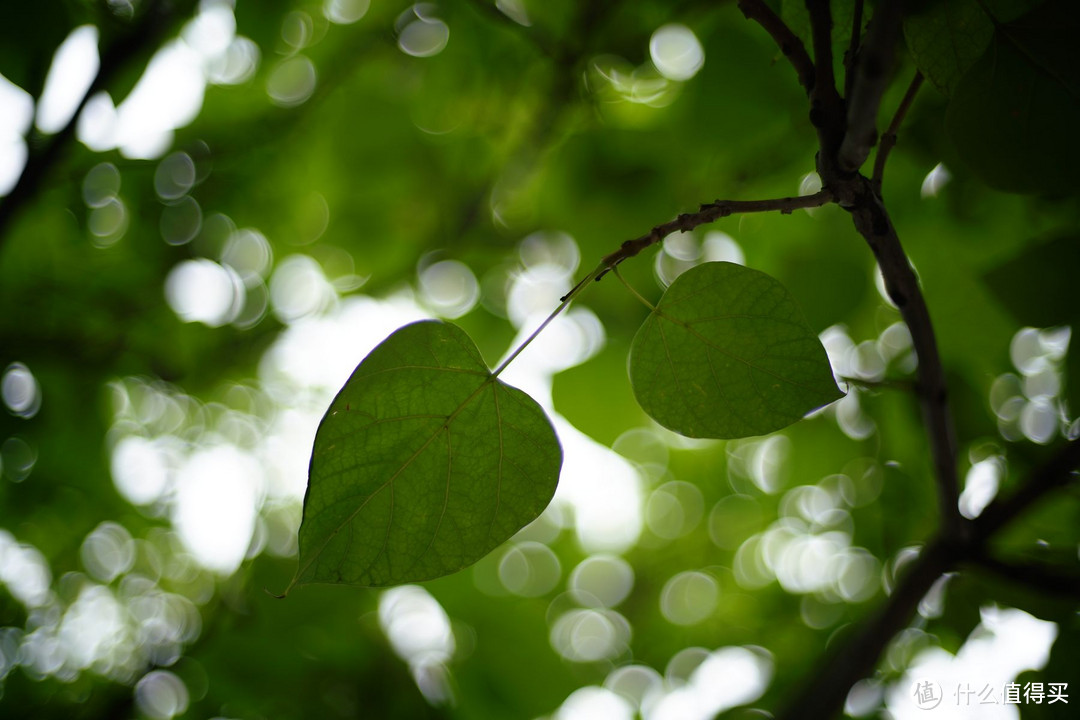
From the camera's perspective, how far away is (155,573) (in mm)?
1339

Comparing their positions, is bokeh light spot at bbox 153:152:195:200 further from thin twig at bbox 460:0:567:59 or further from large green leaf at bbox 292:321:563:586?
large green leaf at bbox 292:321:563:586

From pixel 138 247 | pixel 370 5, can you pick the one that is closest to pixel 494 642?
pixel 138 247

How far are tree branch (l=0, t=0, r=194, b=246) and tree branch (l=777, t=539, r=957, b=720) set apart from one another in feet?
2.90

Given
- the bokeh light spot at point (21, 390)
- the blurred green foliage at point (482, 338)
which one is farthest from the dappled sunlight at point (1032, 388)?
the bokeh light spot at point (21, 390)

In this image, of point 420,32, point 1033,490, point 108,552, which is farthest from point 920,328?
point 108,552

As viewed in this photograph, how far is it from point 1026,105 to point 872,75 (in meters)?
0.20

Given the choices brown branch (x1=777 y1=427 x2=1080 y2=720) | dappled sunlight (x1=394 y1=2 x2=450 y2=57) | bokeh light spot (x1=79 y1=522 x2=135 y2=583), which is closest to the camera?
brown branch (x1=777 y1=427 x2=1080 y2=720)

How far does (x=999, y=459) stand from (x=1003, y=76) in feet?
1.80

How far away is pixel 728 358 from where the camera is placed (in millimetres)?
327

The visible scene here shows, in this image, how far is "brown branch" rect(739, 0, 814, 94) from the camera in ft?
0.94

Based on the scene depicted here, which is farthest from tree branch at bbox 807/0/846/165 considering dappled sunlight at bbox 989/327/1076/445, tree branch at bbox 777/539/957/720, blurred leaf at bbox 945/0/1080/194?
dappled sunlight at bbox 989/327/1076/445

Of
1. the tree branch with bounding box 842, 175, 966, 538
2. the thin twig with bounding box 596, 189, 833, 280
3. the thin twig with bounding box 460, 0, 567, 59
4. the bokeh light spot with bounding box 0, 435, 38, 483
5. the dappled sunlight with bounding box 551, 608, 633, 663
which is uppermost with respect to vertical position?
the thin twig with bounding box 460, 0, 567, 59

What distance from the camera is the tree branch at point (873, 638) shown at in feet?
1.66

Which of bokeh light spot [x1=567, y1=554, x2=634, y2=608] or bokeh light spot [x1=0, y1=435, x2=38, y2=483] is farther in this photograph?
bokeh light spot [x1=567, y1=554, x2=634, y2=608]
